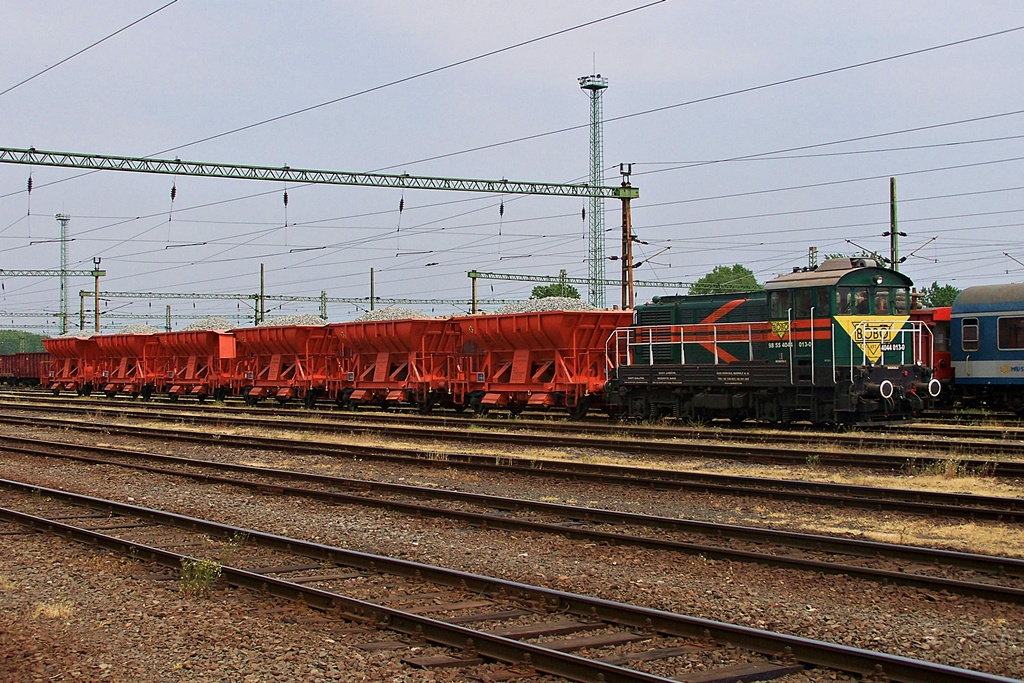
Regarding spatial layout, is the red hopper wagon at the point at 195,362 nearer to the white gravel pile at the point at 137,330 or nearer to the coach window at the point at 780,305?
the white gravel pile at the point at 137,330

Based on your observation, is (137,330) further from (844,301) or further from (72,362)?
(844,301)

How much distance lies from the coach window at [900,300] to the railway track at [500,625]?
1467 cm

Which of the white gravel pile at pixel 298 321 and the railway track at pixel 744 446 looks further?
the white gravel pile at pixel 298 321

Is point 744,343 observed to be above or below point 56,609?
above

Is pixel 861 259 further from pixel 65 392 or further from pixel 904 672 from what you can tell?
pixel 65 392

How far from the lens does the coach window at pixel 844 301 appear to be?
19.4 meters

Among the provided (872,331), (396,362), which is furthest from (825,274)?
(396,362)

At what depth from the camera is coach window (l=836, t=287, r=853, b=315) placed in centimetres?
1936

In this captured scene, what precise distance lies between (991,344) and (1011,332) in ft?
1.94

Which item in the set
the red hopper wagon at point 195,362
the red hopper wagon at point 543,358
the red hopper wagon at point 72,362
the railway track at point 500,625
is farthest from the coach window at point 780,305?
the red hopper wagon at point 72,362

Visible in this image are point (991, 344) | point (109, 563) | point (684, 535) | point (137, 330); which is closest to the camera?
point (109, 563)

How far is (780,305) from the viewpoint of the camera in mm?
20484

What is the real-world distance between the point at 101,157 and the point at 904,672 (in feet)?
97.8

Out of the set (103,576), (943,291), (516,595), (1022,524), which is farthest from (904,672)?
(943,291)
